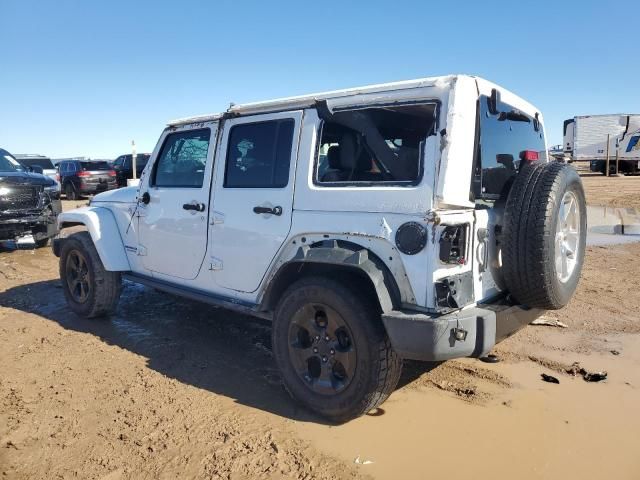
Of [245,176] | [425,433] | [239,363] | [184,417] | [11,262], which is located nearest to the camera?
[425,433]

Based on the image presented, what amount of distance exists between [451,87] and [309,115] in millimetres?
998

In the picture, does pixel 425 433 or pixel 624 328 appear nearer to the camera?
pixel 425 433

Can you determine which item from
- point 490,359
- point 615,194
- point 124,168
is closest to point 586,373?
point 490,359

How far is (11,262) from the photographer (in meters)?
8.55

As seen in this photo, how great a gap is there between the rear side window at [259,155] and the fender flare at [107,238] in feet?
5.61

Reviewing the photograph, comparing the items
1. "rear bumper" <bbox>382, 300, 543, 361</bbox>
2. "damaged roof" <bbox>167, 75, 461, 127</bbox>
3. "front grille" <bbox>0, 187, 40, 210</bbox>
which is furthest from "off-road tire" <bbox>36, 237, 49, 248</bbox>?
"rear bumper" <bbox>382, 300, 543, 361</bbox>

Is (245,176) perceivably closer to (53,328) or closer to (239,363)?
(239,363)

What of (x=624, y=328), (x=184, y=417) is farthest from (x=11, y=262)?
(x=624, y=328)

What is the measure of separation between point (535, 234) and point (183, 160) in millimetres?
2965

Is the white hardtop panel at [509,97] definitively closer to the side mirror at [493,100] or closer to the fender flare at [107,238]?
the side mirror at [493,100]

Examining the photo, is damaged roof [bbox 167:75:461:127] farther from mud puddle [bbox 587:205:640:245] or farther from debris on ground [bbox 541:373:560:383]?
mud puddle [bbox 587:205:640:245]

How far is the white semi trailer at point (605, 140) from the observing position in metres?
28.6

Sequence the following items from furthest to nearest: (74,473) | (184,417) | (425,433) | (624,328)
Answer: (624,328), (184,417), (425,433), (74,473)

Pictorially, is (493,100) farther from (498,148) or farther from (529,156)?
(529,156)
